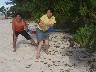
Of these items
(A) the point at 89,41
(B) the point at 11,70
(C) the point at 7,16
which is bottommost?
(B) the point at 11,70

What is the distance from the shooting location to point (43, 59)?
35.4 feet

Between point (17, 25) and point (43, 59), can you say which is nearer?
point (43, 59)

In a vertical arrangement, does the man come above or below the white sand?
above

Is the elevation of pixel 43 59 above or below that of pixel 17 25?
below

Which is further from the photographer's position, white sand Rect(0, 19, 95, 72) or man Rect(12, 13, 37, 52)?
man Rect(12, 13, 37, 52)

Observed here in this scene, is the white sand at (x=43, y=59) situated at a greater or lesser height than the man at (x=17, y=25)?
lesser

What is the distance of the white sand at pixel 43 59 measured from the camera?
9.83 metres

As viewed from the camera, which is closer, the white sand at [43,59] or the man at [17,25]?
the white sand at [43,59]

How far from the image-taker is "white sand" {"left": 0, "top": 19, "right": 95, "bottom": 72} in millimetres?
9828

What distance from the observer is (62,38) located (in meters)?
14.9

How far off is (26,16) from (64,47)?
11.4m

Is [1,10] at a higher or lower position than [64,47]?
higher

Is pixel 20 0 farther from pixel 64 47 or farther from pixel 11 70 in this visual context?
pixel 11 70

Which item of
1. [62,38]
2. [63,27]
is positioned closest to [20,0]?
[63,27]
